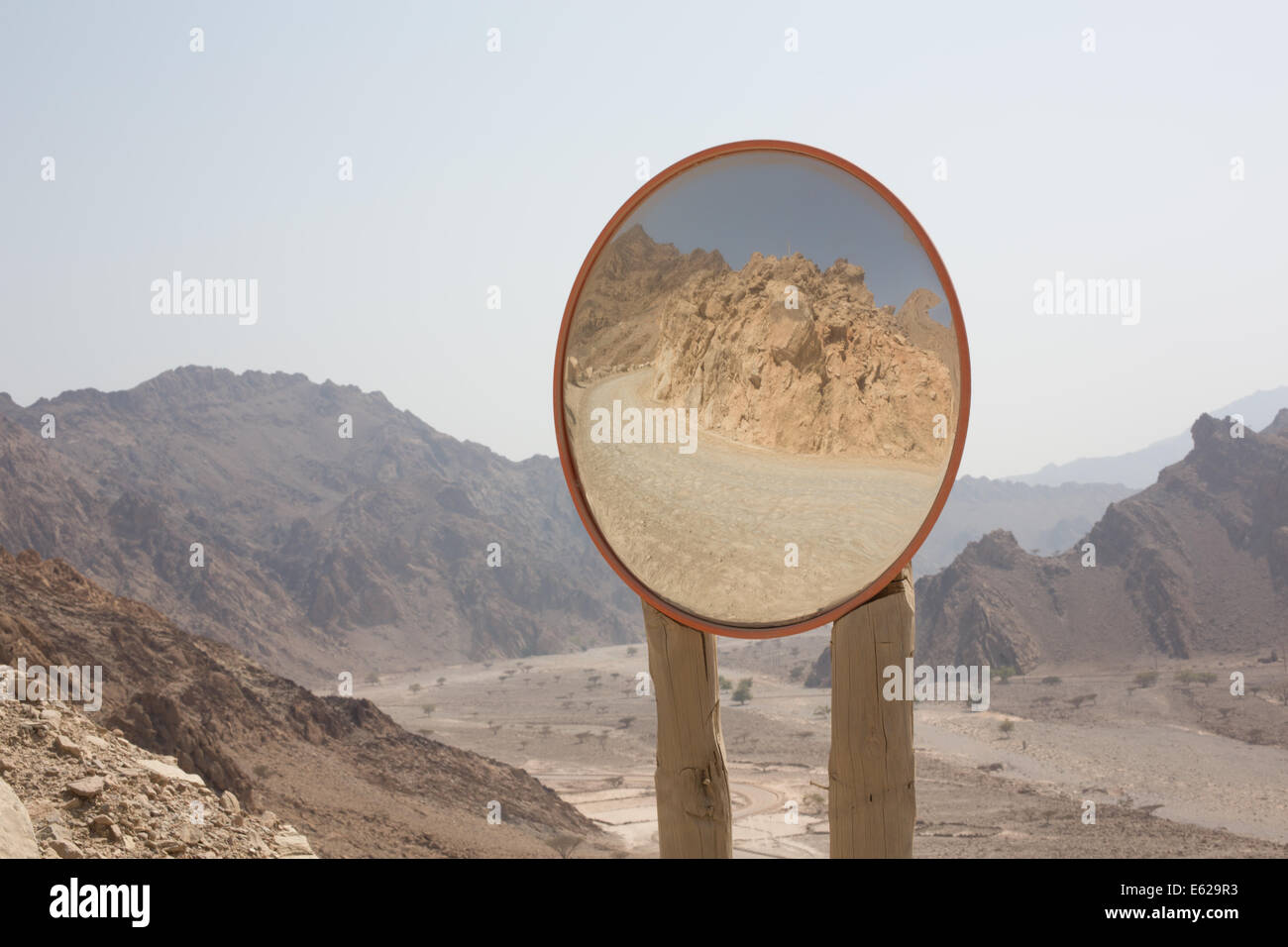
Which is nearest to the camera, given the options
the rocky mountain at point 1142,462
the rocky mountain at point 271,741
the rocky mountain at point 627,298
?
the rocky mountain at point 627,298

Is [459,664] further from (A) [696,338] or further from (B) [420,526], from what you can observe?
(A) [696,338]

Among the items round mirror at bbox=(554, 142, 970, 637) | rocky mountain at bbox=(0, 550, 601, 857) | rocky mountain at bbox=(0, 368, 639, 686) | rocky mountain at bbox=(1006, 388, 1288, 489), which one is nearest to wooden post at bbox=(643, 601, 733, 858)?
round mirror at bbox=(554, 142, 970, 637)

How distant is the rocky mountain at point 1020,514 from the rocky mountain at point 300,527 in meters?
31.8

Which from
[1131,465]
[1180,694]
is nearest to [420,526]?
[1180,694]

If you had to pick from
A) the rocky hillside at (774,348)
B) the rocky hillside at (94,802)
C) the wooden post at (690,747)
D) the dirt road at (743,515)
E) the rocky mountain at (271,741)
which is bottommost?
the rocky mountain at (271,741)

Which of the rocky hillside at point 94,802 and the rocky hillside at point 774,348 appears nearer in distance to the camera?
the rocky hillside at point 774,348

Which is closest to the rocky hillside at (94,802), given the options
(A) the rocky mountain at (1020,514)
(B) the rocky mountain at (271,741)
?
(B) the rocky mountain at (271,741)

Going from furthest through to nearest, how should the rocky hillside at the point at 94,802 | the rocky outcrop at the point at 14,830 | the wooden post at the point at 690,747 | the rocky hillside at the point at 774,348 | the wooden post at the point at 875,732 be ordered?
the rocky hillside at the point at 94,802 < the rocky outcrop at the point at 14,830 < the wooden post at the point at 690,747 < the wooden post at the point at 875,732 < the rocky hillside at the point at 774,348

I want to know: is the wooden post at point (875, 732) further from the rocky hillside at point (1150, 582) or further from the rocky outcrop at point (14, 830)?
the rocky hillside at point (1150, 582)

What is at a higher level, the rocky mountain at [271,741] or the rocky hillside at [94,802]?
the rocky hillside at [94,802]

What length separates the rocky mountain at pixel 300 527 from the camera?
4466cm

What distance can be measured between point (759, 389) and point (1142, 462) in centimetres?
18200

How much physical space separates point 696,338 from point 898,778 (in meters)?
1.49
